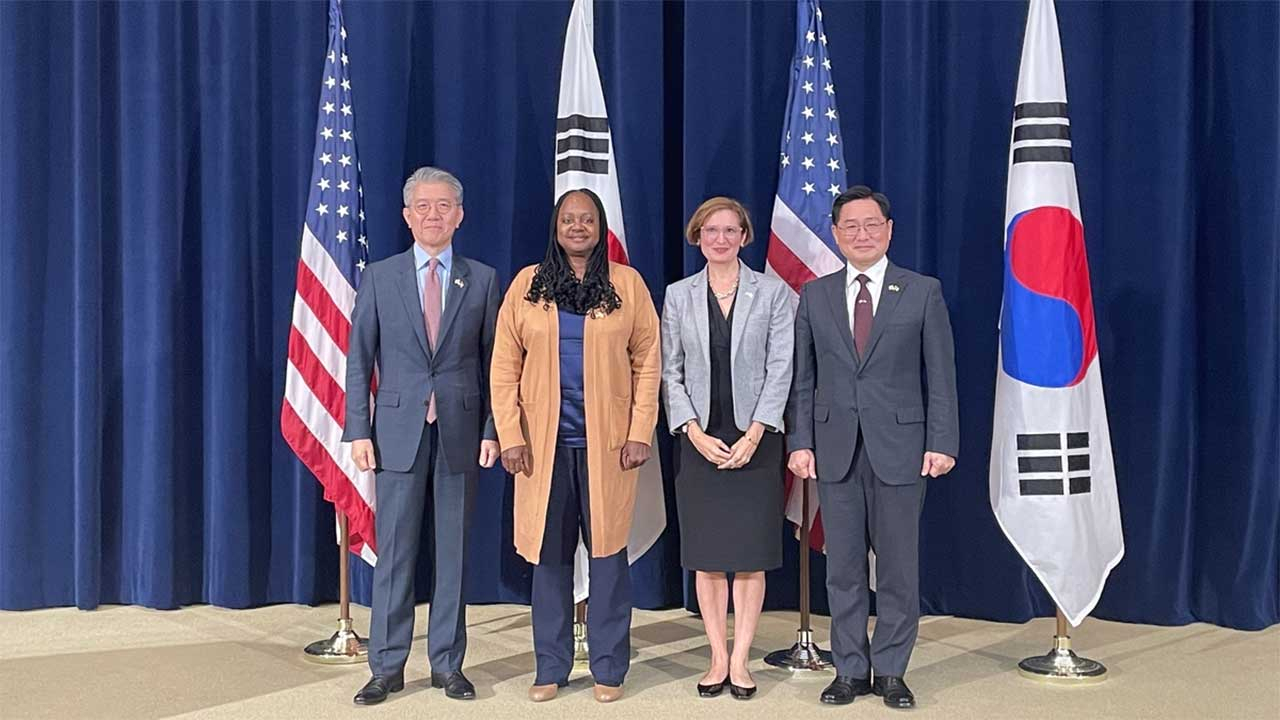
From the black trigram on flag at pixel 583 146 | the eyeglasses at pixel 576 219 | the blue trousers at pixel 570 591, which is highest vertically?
the black trigram on flag at pixel 583 146

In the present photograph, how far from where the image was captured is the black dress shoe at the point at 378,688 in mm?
3676

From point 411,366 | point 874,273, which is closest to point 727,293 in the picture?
point 874,273

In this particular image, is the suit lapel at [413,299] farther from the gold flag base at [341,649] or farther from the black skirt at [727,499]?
the gold flag base at [341,649]

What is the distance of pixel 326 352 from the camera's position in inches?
173

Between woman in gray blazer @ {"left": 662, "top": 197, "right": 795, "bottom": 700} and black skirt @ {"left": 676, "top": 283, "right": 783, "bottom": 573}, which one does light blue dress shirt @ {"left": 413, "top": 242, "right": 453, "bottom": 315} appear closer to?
woman in gray blazer @ {"left": 662, "top": 197, "right": 795, "bottom": 700}

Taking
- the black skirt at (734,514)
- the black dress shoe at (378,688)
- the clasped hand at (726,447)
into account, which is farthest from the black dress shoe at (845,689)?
the black dress shoe at (378,688)

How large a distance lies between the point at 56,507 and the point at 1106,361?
14.8ft

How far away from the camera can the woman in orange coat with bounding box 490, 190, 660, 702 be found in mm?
3678

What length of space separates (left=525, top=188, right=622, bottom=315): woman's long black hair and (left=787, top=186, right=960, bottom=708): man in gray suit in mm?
659

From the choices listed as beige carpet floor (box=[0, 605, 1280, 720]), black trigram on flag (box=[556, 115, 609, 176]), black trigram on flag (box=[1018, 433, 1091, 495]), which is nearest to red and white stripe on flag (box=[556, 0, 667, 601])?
black trigram on flag (box=[556, 115, 609, 176])

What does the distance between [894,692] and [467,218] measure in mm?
2664

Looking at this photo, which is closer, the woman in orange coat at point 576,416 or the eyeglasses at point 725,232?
the woman in orange coat at point 576,416

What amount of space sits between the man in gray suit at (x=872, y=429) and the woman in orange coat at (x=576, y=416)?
552 mm

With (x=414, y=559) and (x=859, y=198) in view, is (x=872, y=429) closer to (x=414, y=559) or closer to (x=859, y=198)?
(x=859, y=198)
